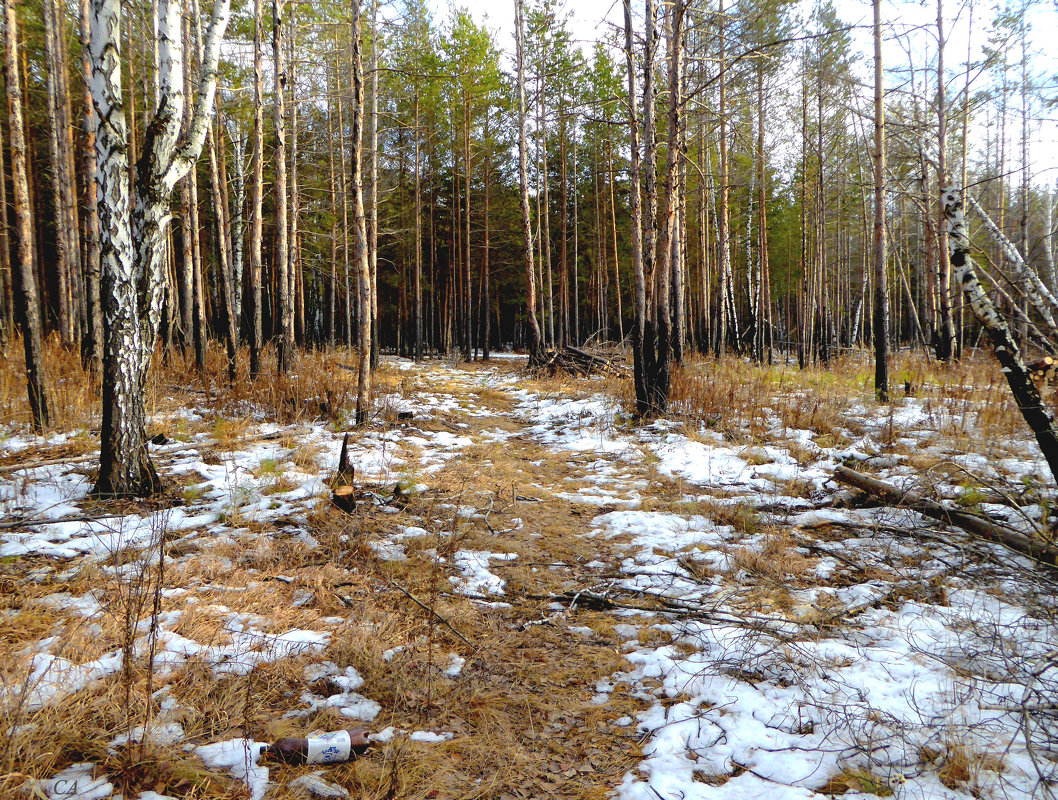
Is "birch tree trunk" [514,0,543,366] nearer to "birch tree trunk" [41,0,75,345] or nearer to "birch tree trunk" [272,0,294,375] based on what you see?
"birch tree trunk" [272,0,294,375]

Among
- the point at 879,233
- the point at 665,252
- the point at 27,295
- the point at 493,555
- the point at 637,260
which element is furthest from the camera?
the point at 879,233

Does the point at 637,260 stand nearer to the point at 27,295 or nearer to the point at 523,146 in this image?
the point at 523,146

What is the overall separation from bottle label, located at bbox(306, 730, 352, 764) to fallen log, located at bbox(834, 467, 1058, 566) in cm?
356

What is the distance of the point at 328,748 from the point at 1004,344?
4.68 meters

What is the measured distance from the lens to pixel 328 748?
209cm

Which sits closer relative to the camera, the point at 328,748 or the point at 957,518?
the point at 328,748

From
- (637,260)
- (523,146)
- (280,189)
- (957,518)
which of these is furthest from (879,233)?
(280,189)

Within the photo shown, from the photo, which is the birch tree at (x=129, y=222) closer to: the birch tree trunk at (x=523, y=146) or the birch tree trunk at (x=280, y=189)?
the birch tree trunk at (x=280, y=189)

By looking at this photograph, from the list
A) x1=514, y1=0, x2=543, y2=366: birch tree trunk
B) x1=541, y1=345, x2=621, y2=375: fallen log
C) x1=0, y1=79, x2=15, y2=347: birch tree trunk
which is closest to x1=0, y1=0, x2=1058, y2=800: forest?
x1=0, y1=79, x2=15, y2=347: birch tree trunk

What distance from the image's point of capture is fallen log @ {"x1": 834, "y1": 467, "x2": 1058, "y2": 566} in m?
3.35

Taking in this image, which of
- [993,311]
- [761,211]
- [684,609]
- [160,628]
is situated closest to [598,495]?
[684,609]

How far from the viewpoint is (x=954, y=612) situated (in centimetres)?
310

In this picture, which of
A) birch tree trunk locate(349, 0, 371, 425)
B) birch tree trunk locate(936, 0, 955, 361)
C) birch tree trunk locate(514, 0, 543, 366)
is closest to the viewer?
birch tree trunk locate(349, 0, 371, 425)

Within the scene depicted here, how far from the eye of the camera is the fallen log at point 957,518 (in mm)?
3350
